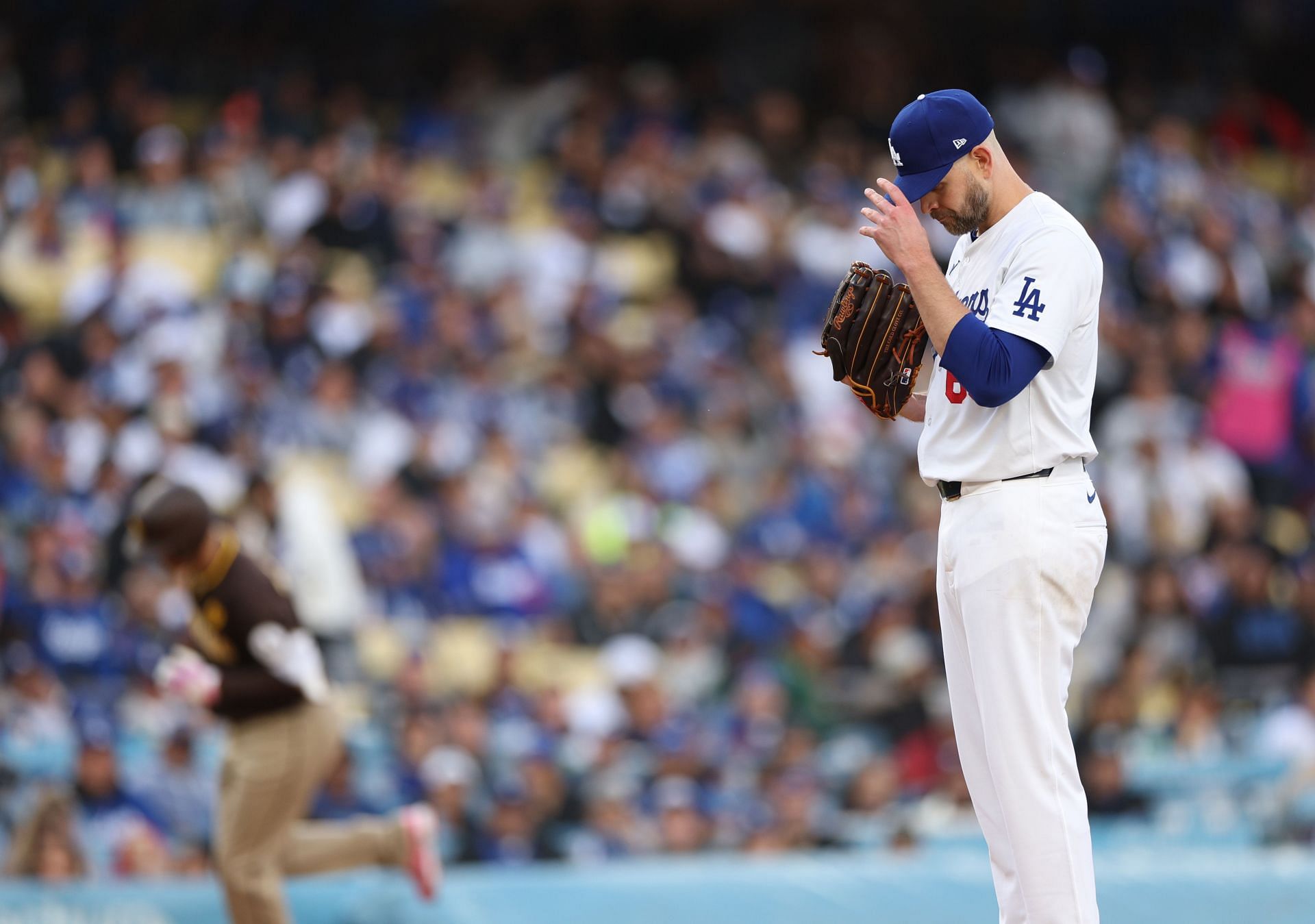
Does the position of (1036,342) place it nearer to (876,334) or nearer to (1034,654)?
(876,334)

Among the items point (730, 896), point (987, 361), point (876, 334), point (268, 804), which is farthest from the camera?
point (730, 896)

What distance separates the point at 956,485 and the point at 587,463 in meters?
7.16

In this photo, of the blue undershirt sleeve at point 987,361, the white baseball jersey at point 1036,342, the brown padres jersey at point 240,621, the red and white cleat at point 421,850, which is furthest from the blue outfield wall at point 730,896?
the blue undershirt sleeve at point 987,361

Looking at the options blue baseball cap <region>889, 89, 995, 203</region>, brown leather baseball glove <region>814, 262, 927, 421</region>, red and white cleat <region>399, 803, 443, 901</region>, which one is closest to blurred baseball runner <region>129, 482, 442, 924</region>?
red and white cleat <region>399, 803, 443, 901</region>

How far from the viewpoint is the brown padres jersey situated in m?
5.76

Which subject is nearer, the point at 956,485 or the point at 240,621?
the point at 956,485

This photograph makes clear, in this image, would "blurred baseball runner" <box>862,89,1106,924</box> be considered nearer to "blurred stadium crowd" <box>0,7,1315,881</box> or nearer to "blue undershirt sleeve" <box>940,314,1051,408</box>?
"blue undershirt sleeve" <box>940,314,1051,408</box>

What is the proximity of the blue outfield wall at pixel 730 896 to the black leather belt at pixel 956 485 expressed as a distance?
311cm

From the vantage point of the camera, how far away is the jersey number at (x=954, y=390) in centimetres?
373

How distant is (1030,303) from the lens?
3.56 meters

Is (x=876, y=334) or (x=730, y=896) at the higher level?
(x=876, y=334)

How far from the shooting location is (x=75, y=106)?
1259 cm

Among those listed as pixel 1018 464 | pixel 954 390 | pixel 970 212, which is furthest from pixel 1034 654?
pixel 970 212

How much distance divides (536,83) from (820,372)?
391 cm
